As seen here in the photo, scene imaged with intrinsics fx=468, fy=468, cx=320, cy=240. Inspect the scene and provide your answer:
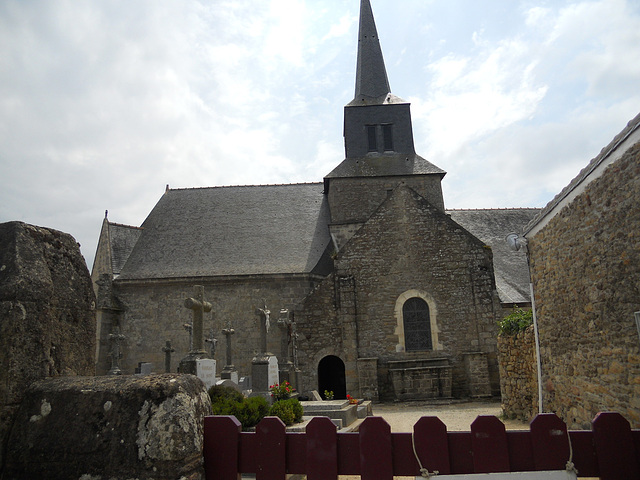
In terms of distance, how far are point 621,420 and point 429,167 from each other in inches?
778

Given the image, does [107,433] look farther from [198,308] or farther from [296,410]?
[198,308]

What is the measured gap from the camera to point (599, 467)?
6.60ft

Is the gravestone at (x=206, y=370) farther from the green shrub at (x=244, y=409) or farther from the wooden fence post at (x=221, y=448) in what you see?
the wooden fence post at (x=221, y=448)

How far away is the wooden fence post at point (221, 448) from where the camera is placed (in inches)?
80.4

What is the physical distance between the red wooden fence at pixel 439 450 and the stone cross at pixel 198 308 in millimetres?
8234

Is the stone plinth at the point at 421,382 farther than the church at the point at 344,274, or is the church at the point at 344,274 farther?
the church at the point at 344,274

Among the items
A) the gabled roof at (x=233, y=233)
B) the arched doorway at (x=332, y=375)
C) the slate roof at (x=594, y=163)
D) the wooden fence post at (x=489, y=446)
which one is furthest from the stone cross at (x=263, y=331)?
the wooden fence post at (x=489, y=446)

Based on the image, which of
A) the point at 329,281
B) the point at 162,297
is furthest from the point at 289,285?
the point at 162,297

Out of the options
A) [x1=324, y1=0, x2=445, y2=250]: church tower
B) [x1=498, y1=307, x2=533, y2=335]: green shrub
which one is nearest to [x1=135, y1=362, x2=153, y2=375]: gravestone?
[x1=324, y1=0, x2=445, y2=250]: church tower

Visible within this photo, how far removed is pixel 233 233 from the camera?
20.7 m

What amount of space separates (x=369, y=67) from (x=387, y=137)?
4805 mm

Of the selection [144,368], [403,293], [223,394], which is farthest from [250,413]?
[144,368]

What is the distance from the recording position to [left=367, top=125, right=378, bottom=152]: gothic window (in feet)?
73.1

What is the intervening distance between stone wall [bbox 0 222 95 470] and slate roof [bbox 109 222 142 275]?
59.2 feet
